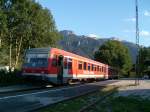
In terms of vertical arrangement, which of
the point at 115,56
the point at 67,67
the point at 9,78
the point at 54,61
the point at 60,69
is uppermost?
the point at 115,56

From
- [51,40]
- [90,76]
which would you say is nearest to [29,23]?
[51,40]

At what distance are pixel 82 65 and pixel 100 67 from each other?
17276mm

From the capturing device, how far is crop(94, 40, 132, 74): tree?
461ft

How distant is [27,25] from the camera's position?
204 feet

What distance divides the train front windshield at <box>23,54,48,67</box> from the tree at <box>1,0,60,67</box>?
24551 mm

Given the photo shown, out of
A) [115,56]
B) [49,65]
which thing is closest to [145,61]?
[115,56]

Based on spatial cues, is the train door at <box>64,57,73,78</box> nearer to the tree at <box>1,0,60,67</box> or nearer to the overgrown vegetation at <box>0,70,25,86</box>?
the overgrown vegetation at <box>0,70,25,86</box>

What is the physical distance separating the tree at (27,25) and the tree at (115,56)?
6932 cm

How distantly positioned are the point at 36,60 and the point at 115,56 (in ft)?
356

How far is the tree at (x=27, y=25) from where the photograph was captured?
197ft

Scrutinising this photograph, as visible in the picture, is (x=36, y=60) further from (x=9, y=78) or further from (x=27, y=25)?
(x=27, y=25)

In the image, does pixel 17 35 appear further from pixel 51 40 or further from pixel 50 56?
pixel 50 56

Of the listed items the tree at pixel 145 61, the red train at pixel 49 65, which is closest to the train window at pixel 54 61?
the red train at pixel 49 65

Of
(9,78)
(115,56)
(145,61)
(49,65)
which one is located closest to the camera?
(49,65)
